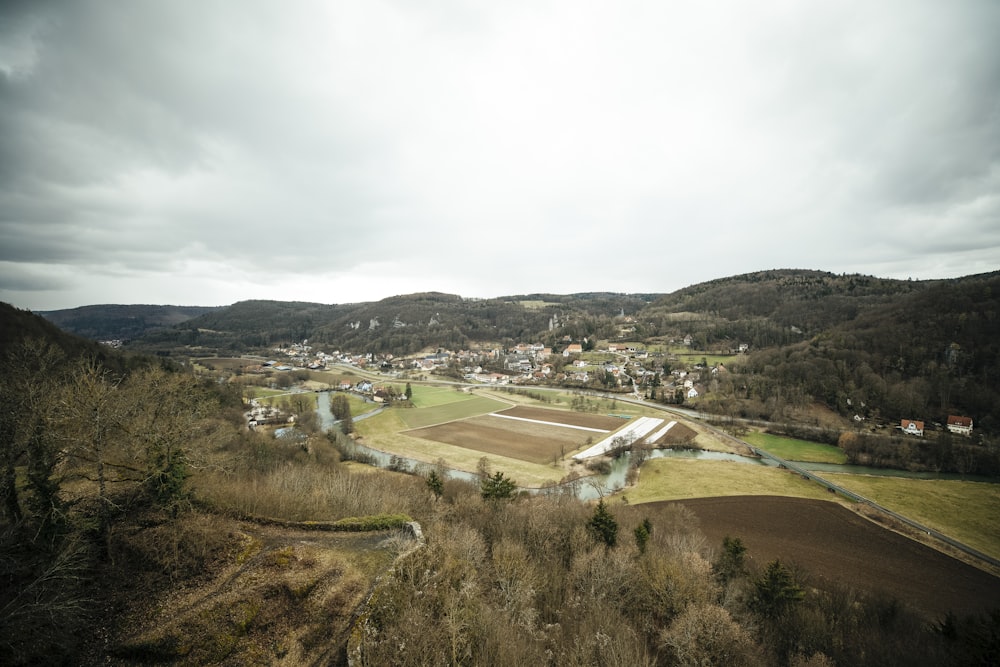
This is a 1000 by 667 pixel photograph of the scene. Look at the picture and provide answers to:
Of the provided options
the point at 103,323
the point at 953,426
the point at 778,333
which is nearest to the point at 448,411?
the point at 953,426

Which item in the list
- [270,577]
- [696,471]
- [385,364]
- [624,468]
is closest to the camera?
[270,577]

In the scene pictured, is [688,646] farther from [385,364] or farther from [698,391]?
[385,364]

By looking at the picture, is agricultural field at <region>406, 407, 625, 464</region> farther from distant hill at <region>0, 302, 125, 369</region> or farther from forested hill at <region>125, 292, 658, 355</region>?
forested hill at <region>125, 292, 658, 355</region>

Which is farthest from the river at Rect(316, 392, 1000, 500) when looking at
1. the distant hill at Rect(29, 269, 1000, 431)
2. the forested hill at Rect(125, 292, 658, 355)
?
the forested hill at Rect(125, 292, 658, 355)

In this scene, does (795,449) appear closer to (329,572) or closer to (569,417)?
(569,417)

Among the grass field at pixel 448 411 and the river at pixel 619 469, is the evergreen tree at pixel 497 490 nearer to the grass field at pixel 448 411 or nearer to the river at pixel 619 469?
the river at pixel 619 469

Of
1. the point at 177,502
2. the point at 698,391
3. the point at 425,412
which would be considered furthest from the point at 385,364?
the point at 177,502
